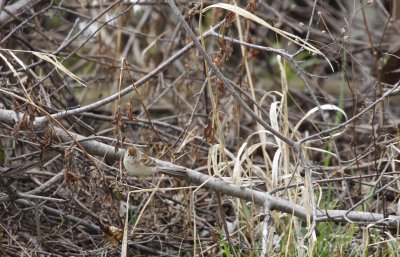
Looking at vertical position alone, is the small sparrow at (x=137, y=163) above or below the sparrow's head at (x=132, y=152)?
below

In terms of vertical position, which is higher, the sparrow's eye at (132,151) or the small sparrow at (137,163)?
the sparrow's eye at (132,151)

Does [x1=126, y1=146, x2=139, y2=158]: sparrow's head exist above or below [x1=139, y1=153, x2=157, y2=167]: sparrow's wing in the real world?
above

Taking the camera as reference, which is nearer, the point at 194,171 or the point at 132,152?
the point at 132,152

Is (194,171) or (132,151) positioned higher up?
(132,151)

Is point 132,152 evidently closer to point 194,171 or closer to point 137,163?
point 137,163

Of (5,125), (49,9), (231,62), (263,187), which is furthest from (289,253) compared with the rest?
(231,62)

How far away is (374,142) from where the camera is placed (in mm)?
2928

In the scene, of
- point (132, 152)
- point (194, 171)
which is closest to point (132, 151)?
point (132, 152)

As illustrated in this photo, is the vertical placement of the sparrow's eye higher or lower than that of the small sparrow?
higher

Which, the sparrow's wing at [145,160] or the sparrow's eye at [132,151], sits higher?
the sparrow's eye at [132,151]

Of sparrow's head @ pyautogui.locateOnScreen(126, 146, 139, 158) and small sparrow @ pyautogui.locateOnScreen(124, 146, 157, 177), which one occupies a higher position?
sparrow's head @ pyautogui.locateOnScreen(126, 146, 139, 158)

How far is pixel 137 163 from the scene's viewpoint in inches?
103

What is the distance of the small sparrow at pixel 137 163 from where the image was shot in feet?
8.59

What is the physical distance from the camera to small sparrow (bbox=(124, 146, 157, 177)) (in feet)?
8.59
